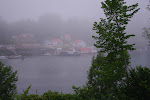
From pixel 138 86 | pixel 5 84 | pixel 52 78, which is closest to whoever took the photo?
pixel 138 86

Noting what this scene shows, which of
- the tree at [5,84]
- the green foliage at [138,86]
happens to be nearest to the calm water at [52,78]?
the tree at [5,84]

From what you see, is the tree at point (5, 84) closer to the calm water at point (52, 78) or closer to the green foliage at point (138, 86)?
the green foliage at point (138, 86)

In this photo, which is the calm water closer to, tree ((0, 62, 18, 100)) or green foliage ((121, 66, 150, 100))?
tree ((0, 62, 18, 100))

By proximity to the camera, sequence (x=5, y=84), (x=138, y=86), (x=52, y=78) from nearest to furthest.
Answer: (x=138, y=86) < (x=5, y=84) < (x=52, y=78)

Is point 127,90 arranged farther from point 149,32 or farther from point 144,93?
point 149,32

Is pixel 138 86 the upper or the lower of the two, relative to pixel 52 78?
upper

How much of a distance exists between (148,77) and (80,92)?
545 cm

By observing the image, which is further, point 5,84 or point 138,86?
point 5,84

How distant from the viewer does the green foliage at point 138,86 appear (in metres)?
5.73

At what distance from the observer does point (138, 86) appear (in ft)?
19.8

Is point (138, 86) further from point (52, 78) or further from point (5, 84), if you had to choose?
point (52, 78)

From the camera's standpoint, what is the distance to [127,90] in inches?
251

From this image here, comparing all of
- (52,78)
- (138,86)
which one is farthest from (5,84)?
(52,78)

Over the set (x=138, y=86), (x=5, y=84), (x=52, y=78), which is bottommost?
(x=52, y=78)
